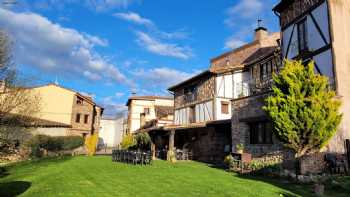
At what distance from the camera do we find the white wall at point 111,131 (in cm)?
5781

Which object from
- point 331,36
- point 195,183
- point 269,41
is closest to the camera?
point 195,183

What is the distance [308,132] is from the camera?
10391 millimetres

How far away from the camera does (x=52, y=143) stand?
28.2 meters

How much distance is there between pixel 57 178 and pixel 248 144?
904cm

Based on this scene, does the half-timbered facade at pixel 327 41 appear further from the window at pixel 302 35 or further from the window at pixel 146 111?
the window at pixel 146 111

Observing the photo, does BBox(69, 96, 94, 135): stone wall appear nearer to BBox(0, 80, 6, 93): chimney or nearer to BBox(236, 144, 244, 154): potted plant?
BBox(0, 80, 6, 93): chimney

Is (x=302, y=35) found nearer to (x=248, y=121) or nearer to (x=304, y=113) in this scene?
(x=248, y=121)

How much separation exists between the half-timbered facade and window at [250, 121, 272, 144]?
289 cm

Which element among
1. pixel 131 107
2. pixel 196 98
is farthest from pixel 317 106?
pixel 131 107

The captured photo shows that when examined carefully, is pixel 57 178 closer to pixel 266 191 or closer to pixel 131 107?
pixel 266 191

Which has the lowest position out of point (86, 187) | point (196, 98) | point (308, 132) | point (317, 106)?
point (86, 187)

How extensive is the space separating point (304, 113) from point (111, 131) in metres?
52.3

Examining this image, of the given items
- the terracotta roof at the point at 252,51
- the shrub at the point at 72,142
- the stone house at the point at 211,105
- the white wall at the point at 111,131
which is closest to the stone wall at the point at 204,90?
the stone house at the point at 211,105

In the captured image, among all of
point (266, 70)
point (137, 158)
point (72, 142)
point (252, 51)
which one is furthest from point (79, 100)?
point (266, 70)
